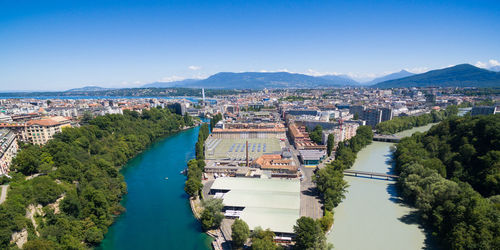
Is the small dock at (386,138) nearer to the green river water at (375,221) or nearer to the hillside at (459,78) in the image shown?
the green river water at (375,221)

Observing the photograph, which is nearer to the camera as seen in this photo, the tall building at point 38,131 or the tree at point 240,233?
the tree at point 240,233

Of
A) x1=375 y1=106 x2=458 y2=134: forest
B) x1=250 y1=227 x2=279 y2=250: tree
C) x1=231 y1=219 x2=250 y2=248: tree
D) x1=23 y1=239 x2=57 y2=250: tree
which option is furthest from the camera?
x1=375 y1=106 x2=458 y2=134: forest

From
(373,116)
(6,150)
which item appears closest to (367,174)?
(373,116)

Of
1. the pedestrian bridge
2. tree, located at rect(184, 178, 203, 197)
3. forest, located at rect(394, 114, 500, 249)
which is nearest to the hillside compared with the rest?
forest, located at rect(394, 114, 500, 249)

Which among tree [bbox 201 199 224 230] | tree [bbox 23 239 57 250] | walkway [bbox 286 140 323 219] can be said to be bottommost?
walkway [bbox 286 140 323 219]

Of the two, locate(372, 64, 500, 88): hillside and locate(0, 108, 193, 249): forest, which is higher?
locate(372, 64, 500, 88): hillside

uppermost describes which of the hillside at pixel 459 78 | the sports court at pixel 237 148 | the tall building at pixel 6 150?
the hillside at pixel 459 78

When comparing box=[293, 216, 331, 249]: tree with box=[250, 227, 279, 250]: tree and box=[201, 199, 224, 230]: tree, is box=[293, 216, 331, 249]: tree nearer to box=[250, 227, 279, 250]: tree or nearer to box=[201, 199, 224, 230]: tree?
box=[250, 227, 279, 250]: tree

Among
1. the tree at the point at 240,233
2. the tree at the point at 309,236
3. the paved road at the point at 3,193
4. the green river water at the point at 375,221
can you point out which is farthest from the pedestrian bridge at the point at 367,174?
the paved road at the point at 3,193
